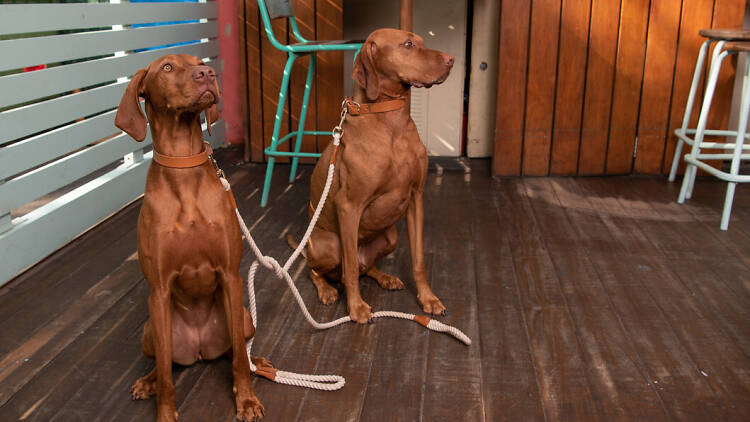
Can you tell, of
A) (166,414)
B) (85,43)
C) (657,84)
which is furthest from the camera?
(657,84)

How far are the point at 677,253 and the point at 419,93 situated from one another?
7.30ft

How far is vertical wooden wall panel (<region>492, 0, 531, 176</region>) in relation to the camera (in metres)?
4.27

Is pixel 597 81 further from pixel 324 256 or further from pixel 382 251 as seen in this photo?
pixel 324 256

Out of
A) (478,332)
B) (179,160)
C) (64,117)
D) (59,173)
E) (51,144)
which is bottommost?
(478,332)

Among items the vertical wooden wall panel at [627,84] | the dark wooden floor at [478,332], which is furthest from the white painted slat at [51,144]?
the vertical wooden wall panel at [627,84]

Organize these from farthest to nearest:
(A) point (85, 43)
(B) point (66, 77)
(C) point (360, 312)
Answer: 1. (A) point (85, 43)
2. (B) point (66, 77)
3. (C) point (360, 312)

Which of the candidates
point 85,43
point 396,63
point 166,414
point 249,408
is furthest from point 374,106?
point 85,43

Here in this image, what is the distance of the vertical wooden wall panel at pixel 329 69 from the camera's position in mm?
4465

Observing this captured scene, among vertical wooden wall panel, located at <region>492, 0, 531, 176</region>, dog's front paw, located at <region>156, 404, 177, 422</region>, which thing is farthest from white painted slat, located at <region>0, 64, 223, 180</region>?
vertical wooden wall panel, located at <region>492, 0, 531, 176</region>

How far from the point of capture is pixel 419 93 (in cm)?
483

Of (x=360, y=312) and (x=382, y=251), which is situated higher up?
(x=382, y=251)

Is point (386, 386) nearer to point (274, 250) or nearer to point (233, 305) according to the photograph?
point (233, 305)

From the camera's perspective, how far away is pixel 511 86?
4.36 metres

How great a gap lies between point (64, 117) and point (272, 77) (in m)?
1.61
